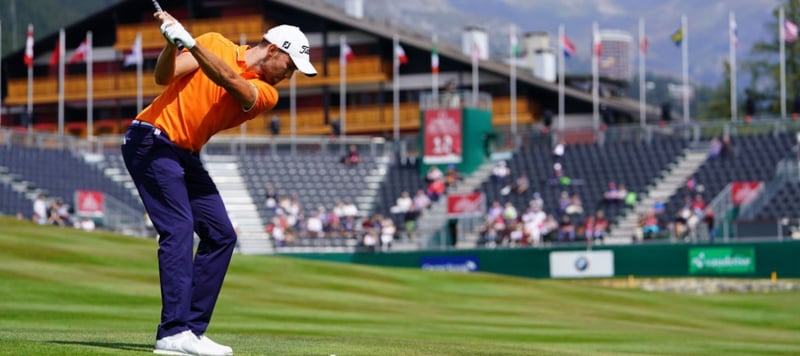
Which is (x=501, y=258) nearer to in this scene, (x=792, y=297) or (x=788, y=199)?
(x=788, y=199)

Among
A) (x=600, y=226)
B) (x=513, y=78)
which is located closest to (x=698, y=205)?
(x=600, y=226)

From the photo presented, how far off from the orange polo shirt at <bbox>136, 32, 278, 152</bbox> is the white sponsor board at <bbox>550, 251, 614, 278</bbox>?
124 feet

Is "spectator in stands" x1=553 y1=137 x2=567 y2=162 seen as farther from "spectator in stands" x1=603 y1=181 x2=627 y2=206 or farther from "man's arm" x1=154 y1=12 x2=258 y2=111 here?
Answer: "man's arm" x1=154 y1=12 x2=258 y2=111

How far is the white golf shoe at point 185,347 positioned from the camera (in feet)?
35.9

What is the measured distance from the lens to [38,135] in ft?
191

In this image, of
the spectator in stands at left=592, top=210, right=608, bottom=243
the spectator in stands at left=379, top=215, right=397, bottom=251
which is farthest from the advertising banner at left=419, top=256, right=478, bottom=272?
the spectator in stands at left=592, top=210, right=608, bottom=243

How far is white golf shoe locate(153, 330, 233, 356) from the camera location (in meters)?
10.9

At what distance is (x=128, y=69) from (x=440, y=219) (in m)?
31.2

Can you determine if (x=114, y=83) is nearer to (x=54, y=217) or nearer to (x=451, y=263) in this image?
(x=54, y=217)

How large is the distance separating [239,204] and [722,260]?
20650 millimetres

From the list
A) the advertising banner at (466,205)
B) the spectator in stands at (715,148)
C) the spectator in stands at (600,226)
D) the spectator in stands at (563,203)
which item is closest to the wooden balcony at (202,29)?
the advertising banner at (466,205)

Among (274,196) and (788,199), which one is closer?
(788,199)

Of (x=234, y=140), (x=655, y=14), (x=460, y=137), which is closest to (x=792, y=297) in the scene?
(x=460, y=137)

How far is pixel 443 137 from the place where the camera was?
61188 millimetres
